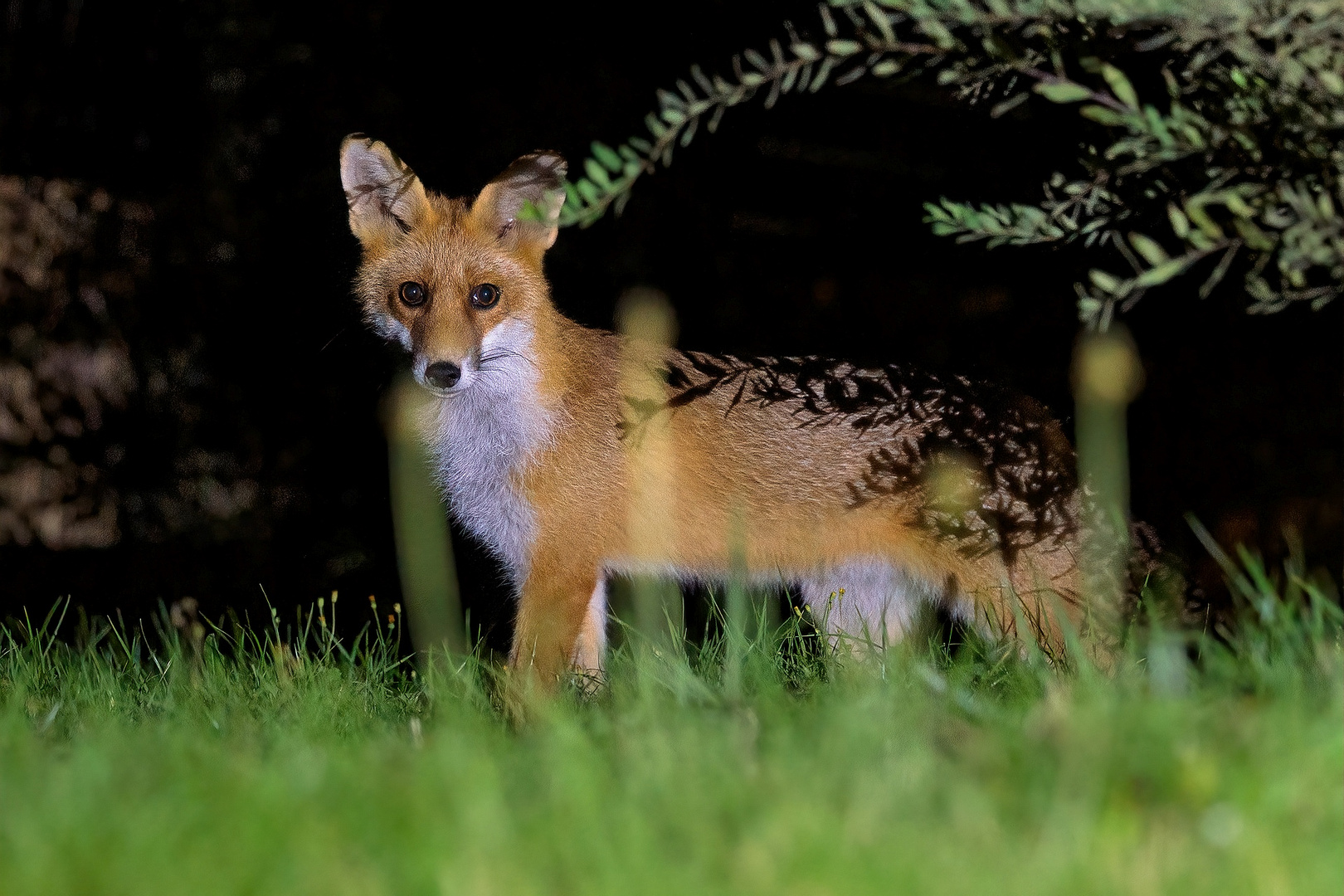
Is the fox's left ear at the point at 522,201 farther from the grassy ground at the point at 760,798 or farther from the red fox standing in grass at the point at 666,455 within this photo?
the grassy ground at the point at 760,798

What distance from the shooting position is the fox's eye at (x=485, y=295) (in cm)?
430

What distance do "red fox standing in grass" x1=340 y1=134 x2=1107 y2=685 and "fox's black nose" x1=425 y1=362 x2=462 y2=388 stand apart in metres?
0.08

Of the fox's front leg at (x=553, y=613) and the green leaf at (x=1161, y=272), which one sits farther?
the fox's front leg at (x=553, y=613)

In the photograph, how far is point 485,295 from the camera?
4320 mm

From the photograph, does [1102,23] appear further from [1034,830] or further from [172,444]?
[172,444]

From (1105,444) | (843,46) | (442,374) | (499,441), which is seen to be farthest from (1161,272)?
(499,441)

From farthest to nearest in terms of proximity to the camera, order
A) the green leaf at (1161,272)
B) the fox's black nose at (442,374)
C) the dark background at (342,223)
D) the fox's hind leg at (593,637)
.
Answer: the dark background at (342,223) → the fox's hind leg at (593,637) → the fox's black nose at (442,374) → the green leaf at (1161,272)

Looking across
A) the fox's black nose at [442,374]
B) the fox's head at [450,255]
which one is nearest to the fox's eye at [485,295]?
the fox's head at [450,255]

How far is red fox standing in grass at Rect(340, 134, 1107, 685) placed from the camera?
14.1 feet

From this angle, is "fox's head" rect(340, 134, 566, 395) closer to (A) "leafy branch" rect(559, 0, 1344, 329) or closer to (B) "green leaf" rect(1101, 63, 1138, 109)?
(A) "leafy branch" rect(559, 0, 1344, 329)

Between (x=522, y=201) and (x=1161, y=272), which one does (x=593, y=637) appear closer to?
(x=522, y=201)

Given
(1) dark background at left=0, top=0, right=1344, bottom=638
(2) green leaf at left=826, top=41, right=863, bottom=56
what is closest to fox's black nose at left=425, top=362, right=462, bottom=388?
(1) dark background at left=0, top=0, right=1344, bottom=638

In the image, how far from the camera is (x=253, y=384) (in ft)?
17.6

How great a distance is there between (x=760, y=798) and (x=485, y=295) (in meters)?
2.76
